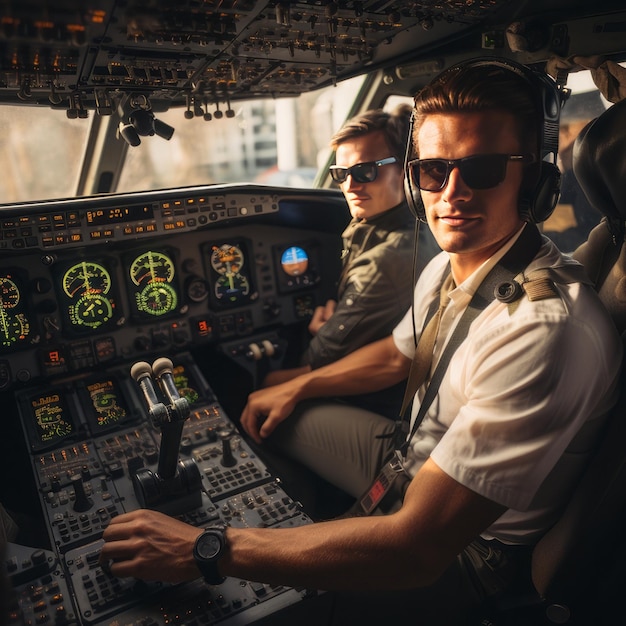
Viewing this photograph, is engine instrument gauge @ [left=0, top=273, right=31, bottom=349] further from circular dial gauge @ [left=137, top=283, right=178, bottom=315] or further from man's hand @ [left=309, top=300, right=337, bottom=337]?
man's hand @ [left=309, top=300, right=337, bottom=337]

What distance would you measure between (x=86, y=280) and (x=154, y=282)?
11.1 inches

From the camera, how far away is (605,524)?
4.01 feet

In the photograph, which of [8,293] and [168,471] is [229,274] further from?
[168,471]

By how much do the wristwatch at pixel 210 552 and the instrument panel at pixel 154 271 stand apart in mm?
1292

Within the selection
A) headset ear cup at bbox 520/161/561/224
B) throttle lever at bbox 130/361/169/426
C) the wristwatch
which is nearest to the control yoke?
throttle lever at bbox 130/361/169/426

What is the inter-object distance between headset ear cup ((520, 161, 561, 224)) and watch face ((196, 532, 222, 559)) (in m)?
1.03

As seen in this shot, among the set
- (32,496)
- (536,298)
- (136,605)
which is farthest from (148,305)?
(536,298)

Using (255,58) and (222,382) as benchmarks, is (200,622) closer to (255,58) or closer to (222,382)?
(222,382)

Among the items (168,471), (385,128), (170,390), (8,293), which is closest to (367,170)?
(385,128)

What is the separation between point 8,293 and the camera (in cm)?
217

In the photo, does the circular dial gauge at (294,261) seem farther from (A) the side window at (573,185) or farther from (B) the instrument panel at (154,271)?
(A) the side window at (573,185)

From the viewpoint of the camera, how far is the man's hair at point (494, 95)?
4.13 feet

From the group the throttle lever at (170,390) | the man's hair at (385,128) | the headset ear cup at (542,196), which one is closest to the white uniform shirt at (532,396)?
A: the headset ear cup at (542,196)

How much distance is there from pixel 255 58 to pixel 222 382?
148cm
